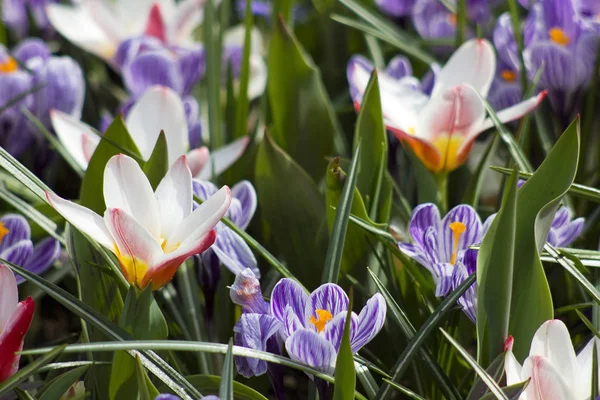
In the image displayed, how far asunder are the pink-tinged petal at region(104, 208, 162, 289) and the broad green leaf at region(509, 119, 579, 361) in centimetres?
26

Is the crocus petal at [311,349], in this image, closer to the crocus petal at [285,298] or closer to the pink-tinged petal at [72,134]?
the crocus petal at [285,298]

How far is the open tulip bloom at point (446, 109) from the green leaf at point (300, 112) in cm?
7

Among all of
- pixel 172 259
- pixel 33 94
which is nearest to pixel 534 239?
pixel 172 259

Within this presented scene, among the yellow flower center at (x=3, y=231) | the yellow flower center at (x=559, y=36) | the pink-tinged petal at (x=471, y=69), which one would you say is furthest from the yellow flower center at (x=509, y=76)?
the yellow flower center at (x=3, y=231)

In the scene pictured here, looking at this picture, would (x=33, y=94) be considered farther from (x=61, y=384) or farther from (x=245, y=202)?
(x=61, y=384)

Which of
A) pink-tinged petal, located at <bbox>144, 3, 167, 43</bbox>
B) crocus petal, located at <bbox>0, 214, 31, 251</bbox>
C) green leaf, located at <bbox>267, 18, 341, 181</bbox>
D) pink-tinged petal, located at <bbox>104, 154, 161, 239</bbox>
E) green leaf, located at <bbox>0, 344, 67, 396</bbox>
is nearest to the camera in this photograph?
green leaf, located at <bbox>0, 344, 67, 396</bbox>

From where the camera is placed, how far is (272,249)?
2.83 ft

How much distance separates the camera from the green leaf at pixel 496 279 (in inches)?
20.7

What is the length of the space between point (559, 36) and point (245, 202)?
18.6 inches

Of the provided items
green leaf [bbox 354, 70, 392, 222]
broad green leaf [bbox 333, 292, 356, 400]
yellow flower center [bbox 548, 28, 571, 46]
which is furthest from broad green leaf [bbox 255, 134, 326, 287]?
yellow flower center [bbox 548, 28, 571, 46]

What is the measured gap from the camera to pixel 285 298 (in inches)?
21.4

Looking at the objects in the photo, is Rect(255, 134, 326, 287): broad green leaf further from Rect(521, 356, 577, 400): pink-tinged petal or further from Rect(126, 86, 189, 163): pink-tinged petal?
Rect(521, 356, 577, 400): pink-tinged petal

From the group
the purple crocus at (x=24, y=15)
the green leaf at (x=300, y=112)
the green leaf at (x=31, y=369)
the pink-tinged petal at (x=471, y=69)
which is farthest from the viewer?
the purple crocus at (x=24, y=15)

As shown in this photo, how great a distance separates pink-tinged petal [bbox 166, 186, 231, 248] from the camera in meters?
0.53
